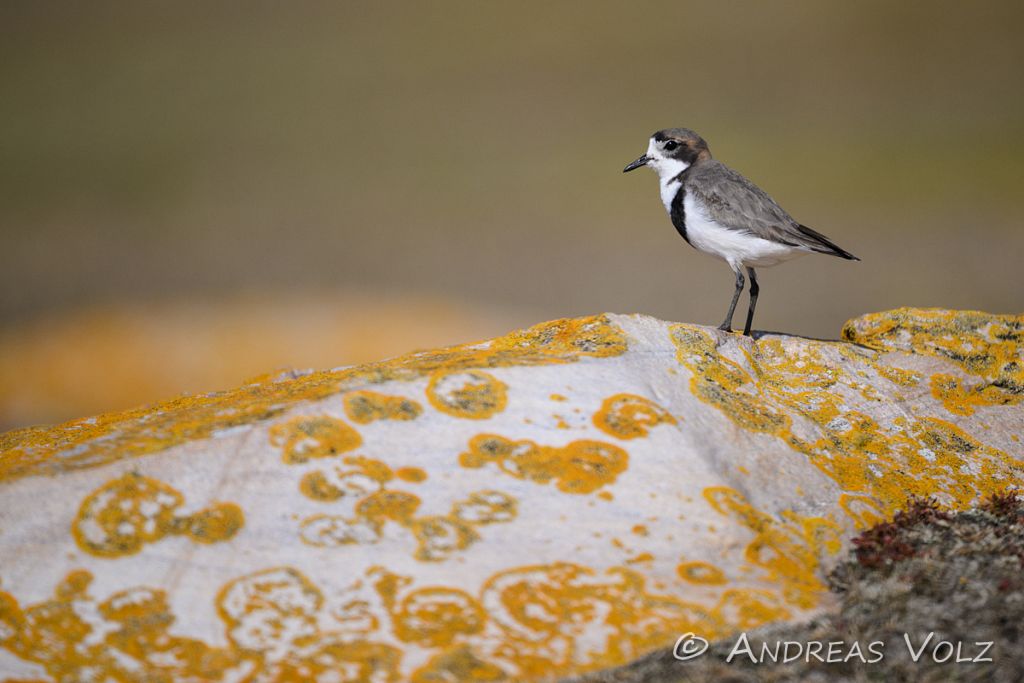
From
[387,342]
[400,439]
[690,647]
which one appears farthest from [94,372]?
[690,647]

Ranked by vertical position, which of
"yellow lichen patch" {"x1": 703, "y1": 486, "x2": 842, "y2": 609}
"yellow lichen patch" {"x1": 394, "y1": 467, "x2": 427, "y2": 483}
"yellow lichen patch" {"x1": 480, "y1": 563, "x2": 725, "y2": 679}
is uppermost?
"yellow lichen patch" {"x1": 394, "y1": 467, "x2": 427, "y2": 483}

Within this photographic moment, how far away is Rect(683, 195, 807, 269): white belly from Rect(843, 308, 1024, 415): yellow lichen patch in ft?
2.52

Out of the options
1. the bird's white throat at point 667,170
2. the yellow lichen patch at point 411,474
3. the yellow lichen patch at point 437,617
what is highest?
the bird's white throat at point 667,170

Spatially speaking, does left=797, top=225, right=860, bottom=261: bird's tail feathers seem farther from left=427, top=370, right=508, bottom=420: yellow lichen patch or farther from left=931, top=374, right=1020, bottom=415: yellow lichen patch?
left=427, top=370, right=508, bottom=420: yellow lichen patch

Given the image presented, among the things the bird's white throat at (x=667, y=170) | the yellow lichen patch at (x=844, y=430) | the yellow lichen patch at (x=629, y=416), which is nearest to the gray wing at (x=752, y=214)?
the bird's white throat at (x=667, y=170)

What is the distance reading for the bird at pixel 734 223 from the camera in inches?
233

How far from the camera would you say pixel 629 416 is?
3967mm

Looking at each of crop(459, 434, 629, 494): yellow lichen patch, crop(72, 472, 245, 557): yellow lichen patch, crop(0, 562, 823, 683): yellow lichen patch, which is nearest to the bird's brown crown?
crop(459, 434, 629, 494): yellow lichen patch

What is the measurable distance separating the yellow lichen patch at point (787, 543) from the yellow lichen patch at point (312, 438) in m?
1.57

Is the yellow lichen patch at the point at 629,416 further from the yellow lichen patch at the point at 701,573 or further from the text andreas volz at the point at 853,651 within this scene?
the text andreas volz at the point at 853,651

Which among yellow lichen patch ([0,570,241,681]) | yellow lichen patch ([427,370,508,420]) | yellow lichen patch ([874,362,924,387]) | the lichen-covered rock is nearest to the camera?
yellow lichen patch ([0,570,241,681])

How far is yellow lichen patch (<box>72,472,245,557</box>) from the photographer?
129 inches

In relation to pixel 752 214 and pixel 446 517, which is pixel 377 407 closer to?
pixel 446 517

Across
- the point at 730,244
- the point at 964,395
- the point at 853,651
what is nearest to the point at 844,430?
the point at 964,395
